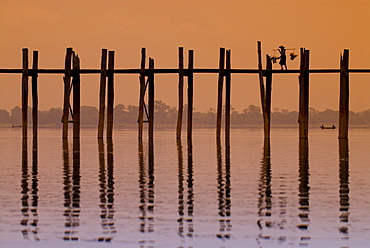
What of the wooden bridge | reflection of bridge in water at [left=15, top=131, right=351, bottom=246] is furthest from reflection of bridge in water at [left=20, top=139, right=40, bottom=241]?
the wooden bridge

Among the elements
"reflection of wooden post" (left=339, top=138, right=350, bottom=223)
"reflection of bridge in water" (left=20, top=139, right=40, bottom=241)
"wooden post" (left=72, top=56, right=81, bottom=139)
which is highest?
"wooden post" (left=72, top=56, right=81, bottom=139)

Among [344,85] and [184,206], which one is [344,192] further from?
[344,85]

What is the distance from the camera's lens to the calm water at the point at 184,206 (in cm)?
817

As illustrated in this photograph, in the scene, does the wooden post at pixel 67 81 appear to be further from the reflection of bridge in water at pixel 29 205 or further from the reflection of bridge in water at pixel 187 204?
the reflection of bridge in water at pixel 29 205

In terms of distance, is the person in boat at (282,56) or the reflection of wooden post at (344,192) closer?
the reflection of wooden post at (344,192)

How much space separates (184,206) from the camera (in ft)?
34.0

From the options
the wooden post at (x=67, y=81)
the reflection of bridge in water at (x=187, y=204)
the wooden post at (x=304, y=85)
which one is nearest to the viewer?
the reflection of bridge in water at (x=187, y=204)

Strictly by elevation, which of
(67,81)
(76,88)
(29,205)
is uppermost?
(67,81)

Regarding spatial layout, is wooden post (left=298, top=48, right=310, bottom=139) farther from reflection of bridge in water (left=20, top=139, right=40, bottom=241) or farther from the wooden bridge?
reflection of bridge in water (left=20, top=139, right=40, bottom=241)

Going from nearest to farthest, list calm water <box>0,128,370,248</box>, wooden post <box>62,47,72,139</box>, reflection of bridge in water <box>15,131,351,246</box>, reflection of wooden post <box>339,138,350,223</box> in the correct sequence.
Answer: calm water <box>0,128,370,248</box> < reflection of bridge in water <box>15,131,351,246</box> < reflection of wooden post <box>339,138,350,223</box> < wooden post <box>62,47,72,139</box>

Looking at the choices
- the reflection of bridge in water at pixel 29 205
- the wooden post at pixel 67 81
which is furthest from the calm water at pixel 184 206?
the wooden post at pixel 67 81

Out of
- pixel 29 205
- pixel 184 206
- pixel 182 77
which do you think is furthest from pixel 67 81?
pixel 184 206

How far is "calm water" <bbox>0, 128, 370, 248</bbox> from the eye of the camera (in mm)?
8172

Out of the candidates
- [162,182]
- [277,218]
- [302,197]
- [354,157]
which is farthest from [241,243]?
[354,157]
